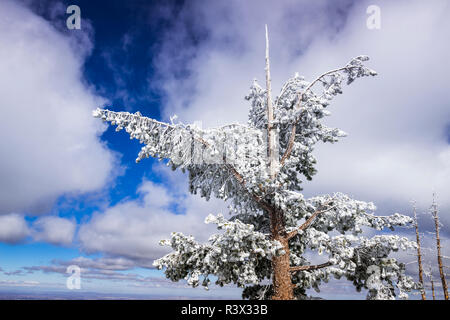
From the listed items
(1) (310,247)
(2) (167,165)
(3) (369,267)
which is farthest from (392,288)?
(2) (167,165)

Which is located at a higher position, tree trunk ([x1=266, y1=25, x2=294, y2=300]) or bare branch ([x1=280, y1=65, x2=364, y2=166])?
bare branch ([x1=280, y1=65, x2=364, y2=166])

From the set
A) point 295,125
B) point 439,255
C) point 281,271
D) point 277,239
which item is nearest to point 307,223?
point 277,239

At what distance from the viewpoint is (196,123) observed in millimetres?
10414

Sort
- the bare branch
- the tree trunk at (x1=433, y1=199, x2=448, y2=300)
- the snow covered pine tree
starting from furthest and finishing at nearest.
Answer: the tree trunk at (x1=433, y1=199, x2=448, y2=300)
the bare branch
the snow covered pine tree

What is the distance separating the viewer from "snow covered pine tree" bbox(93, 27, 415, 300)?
9.55 metres

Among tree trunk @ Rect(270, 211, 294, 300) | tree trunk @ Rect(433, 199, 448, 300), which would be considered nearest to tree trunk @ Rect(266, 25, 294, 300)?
tree trunk @ Rect(270, 211, 294, 300)

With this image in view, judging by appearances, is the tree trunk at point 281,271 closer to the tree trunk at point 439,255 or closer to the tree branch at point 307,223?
the tree branch at point 307,223

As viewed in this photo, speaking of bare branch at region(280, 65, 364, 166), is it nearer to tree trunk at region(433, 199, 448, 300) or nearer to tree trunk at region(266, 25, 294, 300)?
tree trunk at region(266, 25, 294, 300)

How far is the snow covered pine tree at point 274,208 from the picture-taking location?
9.55 meters

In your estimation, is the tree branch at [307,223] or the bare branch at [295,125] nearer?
the tree branch at [307,223]

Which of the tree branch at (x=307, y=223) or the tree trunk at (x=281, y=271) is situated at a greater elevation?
the tree branch at (x=307, y=223)

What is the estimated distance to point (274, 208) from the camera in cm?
1137

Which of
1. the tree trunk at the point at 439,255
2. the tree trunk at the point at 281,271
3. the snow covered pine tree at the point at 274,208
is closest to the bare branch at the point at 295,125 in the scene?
the snow covered pine tree at the point at 274,208
